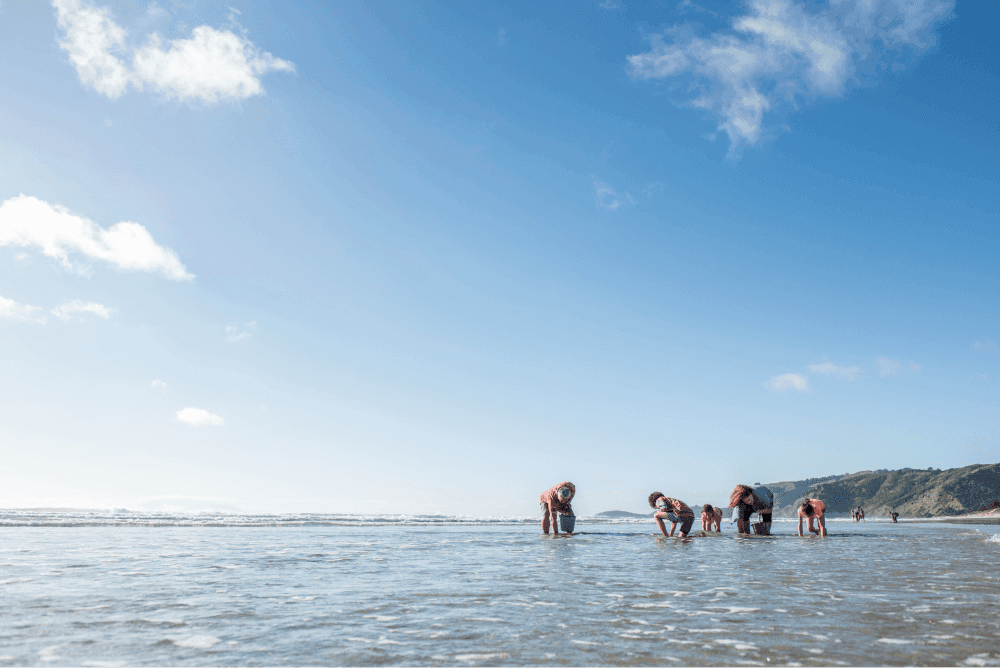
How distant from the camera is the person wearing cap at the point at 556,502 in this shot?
85.1ft

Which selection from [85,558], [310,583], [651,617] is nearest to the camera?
[651,617]

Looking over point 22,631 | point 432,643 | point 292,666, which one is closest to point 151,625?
point 22,631

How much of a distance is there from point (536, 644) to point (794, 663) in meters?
2.38

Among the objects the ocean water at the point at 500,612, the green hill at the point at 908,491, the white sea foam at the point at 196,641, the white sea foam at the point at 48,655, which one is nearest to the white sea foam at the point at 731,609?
the ocean water at the point at 500,612

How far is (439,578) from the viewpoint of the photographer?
37.2 ft

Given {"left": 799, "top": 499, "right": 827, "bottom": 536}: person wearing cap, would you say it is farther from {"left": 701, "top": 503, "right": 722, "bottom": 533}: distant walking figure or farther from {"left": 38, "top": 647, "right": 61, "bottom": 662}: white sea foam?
{"left": 38, "top": 647, "right": 61, "bottom": 662}: white sea foam

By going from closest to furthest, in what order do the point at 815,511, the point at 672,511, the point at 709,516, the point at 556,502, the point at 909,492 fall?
the point at 672,511 < the point at 815,511 < the point at 556,502 < the point at 709,516 < the point at 909,492

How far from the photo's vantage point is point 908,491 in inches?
4641

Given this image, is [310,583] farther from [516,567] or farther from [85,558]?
[85,558]

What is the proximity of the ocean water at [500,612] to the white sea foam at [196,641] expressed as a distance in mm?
30

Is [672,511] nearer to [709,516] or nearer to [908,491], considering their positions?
[709,516]

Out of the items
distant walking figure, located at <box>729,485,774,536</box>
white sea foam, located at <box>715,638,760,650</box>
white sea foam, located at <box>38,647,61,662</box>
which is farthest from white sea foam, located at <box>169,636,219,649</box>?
distant walking figure, located at <box>729,485,774,536</box>

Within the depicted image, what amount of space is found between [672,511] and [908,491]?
125 m

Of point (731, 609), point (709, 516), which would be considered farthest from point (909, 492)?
point (731, 609)
